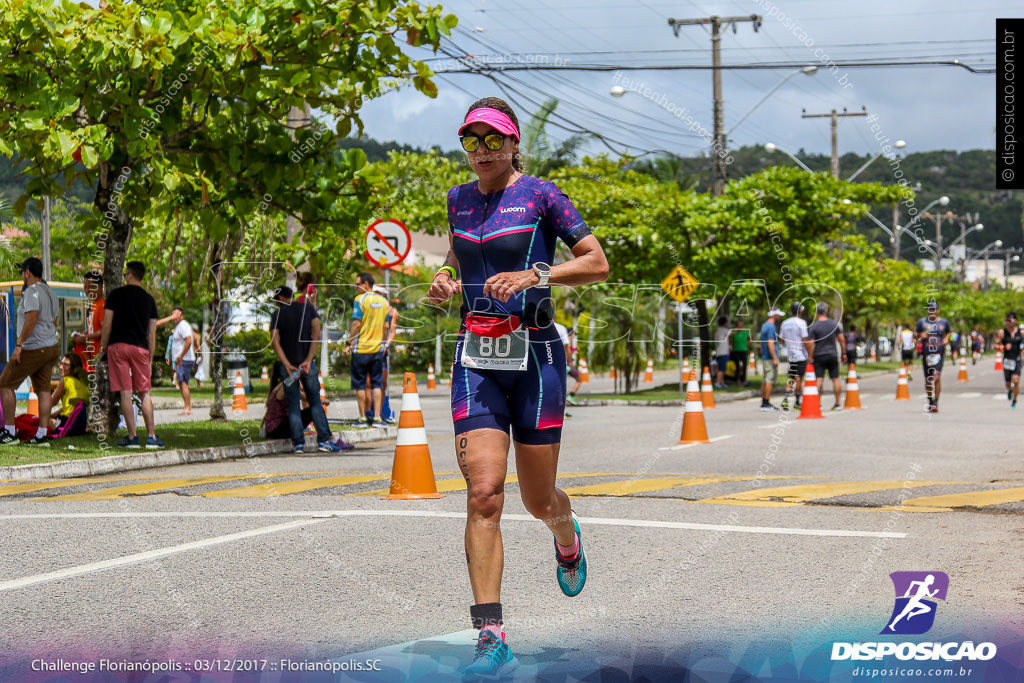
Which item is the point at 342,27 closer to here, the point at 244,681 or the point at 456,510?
the point at 456,510

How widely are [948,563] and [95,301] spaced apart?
33.3 feet

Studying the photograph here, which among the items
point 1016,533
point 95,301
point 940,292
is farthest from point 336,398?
point 940,292

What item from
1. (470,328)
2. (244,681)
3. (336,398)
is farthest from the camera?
(336,398)

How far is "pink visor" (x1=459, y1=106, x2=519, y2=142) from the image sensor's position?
434 cm

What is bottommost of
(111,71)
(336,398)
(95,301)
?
(336,398)

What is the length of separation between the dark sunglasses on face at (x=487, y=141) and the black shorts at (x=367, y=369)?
426 inches

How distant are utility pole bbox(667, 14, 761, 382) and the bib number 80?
24.4 m

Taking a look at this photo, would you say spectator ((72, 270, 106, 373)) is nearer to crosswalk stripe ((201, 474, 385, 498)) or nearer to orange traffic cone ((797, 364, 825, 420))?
crosswalk stripe ((201, 474, 385, 498))

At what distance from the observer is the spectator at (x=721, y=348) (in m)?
29.3

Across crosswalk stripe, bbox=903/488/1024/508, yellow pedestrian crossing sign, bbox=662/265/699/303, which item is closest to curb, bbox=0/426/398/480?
crosswalk stripe, bbox=903/488/1024/508

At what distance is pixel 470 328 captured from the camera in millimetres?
4273

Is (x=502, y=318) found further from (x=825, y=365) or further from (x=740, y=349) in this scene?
(x=740, y=349)

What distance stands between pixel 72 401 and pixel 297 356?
9.01ft

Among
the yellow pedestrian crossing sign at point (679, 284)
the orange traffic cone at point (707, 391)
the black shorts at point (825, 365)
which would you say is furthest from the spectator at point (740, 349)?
the black shorts at point (825, 365)
